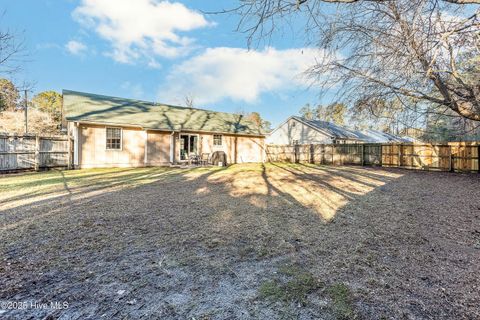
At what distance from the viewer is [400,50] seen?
4625mm

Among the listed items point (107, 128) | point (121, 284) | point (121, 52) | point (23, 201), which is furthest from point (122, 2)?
point (121, 52)

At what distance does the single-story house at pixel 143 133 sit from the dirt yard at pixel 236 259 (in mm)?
7946

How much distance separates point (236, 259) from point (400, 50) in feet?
15.8

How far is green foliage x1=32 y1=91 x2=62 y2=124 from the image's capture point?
27.7 meters

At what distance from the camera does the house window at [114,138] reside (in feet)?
44.1

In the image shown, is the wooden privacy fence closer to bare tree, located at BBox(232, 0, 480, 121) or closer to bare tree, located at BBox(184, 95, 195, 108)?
bare tree, located at BBox(232, 0, 480, 121)

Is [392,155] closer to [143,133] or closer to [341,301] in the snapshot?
[143,133]

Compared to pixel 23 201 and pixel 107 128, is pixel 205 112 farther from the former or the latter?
pixel 23 201

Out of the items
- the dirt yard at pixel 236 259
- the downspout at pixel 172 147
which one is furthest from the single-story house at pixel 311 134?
the dirt yard at pixel 236 259

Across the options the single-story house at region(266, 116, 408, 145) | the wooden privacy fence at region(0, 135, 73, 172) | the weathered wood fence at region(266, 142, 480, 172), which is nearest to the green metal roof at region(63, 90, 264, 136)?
the wooden privacy fence at region(0, 135, 73, 172)

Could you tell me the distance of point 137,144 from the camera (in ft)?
46.9

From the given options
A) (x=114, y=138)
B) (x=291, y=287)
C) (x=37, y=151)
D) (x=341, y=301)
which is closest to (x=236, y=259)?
(x=291, y=287)

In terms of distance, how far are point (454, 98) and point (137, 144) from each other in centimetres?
1399

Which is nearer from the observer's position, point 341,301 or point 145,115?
point 341,301
